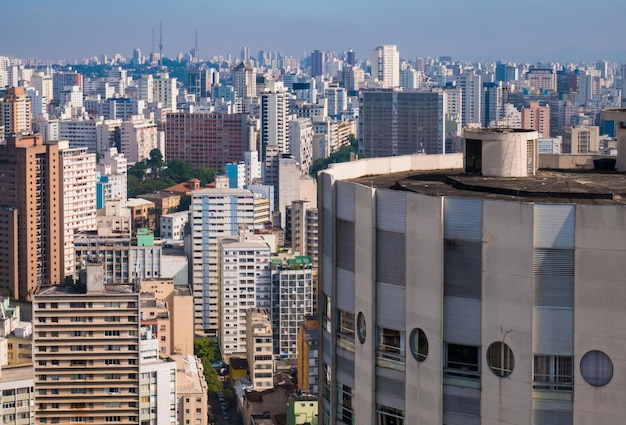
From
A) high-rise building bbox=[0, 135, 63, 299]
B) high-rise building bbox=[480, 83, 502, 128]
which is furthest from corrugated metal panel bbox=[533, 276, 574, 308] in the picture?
high-rise building bbox=[480, 83, 502, 128]

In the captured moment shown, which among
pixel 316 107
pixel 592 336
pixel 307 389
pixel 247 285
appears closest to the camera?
pixel 592 336

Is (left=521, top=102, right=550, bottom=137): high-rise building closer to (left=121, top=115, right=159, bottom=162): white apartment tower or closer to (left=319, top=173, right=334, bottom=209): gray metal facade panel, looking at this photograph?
(left=121, top=115, right=159, bottom=162): white apartment tower

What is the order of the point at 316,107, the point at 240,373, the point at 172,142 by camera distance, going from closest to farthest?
the point at 240,373 < the point at 172,142 < the point at 316,107

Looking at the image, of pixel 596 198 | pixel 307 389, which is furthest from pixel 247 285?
pixel 596 198

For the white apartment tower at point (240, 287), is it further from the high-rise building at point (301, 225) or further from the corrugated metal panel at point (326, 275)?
the corrugated metal panel at point (326, 275)

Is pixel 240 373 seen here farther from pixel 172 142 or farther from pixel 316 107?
pixel 316 107

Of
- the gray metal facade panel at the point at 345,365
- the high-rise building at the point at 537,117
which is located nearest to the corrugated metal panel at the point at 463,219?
the gray metal facade panel at the point at 345,365
